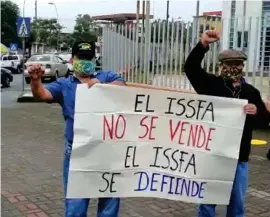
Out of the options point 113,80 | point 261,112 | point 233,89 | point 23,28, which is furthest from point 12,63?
point 261,112

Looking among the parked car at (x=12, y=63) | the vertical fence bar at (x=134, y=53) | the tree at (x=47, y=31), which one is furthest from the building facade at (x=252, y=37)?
the tree at (x=47, y=31)

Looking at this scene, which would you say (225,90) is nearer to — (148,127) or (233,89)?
(233,89)

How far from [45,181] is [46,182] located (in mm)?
55

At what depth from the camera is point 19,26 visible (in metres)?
17.3

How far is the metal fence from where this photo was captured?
31.6ft

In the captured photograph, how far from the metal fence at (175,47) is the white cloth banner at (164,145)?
6.16 meters

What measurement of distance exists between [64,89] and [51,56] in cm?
2276

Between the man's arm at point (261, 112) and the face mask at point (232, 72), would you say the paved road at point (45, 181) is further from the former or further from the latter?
the face mask at point (232, 72)

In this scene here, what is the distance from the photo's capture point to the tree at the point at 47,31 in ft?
225

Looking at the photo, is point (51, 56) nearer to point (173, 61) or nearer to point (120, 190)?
point (173, 61)

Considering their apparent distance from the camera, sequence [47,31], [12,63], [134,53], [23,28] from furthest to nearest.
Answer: [47,31] → [12,63] → [23,28] → [134,53]

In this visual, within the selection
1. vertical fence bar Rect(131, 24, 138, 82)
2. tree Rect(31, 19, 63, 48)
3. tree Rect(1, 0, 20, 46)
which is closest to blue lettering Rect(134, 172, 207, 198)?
vertical fence bar Rect(131, 24, 138, 82)

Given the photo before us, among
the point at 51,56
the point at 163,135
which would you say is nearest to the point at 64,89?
the point at 163,135

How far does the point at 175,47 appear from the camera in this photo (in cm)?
1104
